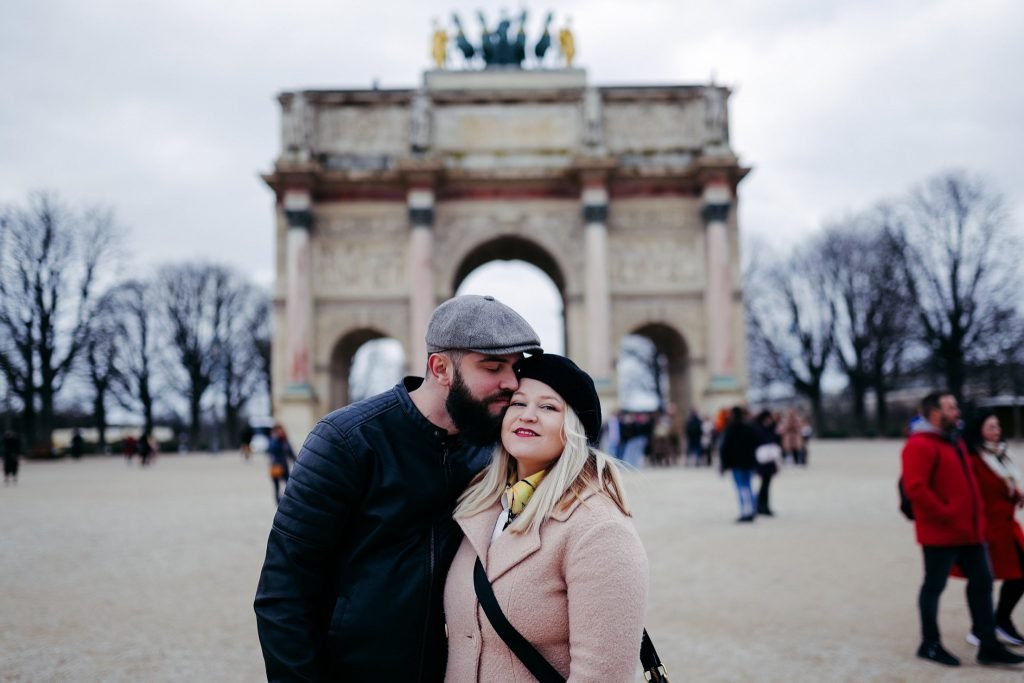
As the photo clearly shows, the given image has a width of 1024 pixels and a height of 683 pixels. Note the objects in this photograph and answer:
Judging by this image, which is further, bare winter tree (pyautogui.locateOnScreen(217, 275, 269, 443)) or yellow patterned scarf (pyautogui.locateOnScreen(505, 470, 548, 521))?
bare winter tree (pyautogui.locateOnScreen(217, 275, 269, 443))

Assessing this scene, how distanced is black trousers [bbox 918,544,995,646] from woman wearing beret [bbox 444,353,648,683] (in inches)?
161

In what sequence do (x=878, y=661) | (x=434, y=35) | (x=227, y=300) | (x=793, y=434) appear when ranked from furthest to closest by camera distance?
(x=227, y=300), (x=434, y=35), (x=793, y=434), (x=878, y=661)

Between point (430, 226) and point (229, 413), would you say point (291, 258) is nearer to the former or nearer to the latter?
point (430, 226)

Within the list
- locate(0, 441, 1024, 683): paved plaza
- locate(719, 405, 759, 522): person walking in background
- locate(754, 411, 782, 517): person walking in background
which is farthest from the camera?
locate(754, 411, 782, 517): person walking in background

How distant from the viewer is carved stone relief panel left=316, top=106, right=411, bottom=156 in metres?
28.1

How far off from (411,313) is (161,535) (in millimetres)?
16997

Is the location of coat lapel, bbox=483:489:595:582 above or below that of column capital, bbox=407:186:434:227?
below

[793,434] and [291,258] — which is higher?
[291,258]

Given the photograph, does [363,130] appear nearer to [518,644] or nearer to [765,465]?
[765,465]

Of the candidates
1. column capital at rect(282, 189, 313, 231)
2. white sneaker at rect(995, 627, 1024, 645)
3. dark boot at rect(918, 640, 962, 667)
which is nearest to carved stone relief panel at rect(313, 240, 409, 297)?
column capital at rect(282, 189, 313, 231)

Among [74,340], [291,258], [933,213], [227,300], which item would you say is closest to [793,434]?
[291,258]

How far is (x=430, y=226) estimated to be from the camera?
2734cm

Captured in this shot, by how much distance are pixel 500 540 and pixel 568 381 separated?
0.49 meters

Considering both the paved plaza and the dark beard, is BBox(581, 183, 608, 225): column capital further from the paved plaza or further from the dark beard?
the dark beard
